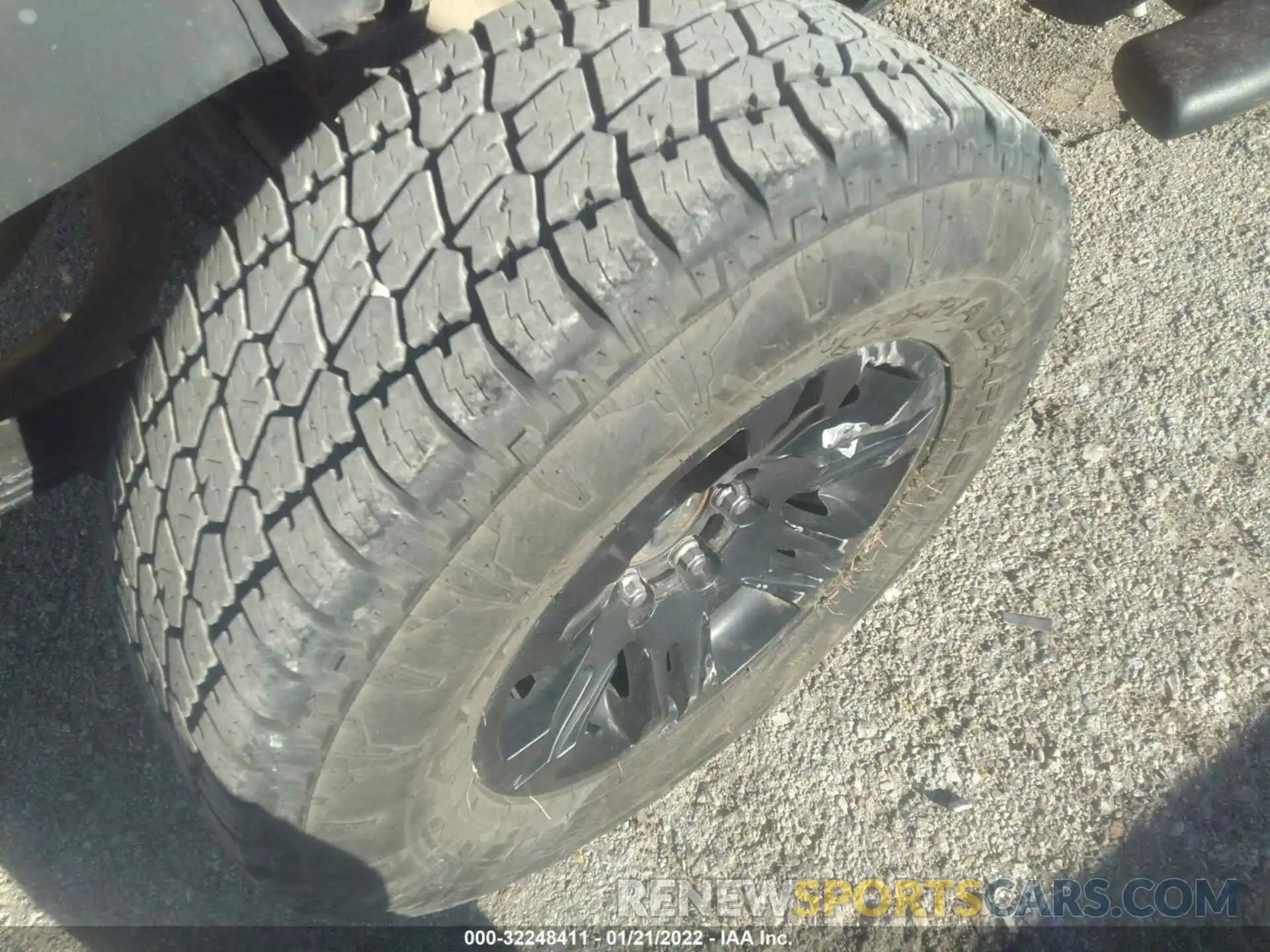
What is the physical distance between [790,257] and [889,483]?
922mm

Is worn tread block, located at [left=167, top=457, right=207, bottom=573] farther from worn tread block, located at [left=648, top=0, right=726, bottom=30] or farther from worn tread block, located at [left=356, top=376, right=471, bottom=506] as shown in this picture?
worn tread block, located at [left=648, top=0, right=726, bottom=30]

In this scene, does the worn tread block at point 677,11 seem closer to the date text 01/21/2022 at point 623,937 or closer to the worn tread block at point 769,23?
the worn tread block at point 769,23

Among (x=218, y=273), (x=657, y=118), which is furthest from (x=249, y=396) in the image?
(x=657, y=118)

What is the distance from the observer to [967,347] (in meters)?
1.76

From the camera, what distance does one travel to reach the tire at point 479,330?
1.20 meters

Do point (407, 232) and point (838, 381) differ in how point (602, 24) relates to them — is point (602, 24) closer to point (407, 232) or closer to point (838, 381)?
point (407, 232)

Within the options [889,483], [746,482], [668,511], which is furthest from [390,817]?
[889,483]

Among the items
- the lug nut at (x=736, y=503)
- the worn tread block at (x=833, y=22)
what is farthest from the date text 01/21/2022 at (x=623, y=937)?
the worn tread block at (x=833, y=22)

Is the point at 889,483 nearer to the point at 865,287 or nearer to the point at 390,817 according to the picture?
the point at 865,287

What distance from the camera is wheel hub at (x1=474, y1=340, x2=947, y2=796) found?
1641mm

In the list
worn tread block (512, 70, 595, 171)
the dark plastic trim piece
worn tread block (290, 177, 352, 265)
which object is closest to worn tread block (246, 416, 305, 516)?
worn tread block (290, 177, 352, 265)

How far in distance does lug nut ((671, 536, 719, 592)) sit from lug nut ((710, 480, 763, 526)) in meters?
0.08

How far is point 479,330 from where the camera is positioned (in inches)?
46.8

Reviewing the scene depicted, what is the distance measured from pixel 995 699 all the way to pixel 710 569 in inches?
36.8
